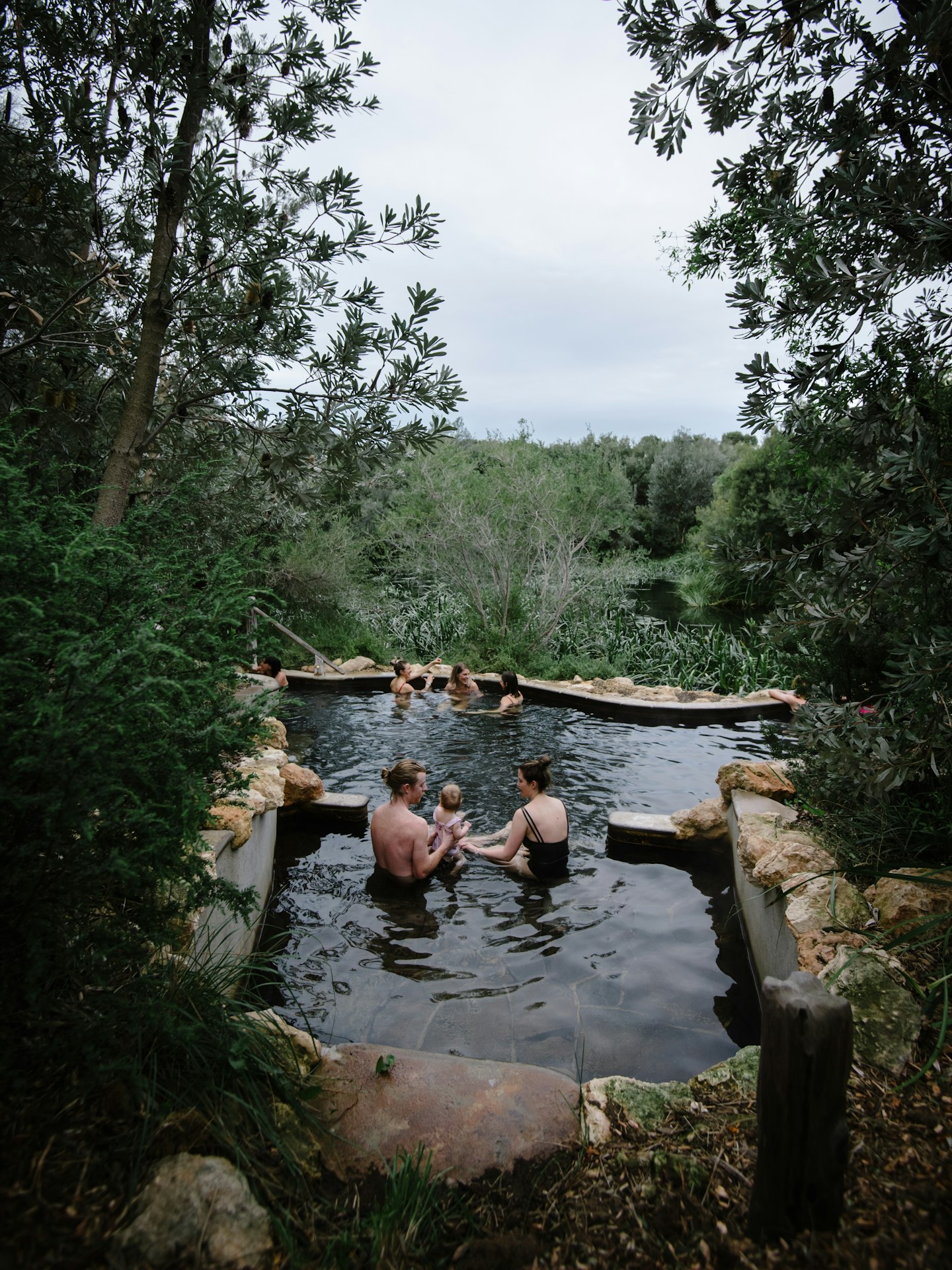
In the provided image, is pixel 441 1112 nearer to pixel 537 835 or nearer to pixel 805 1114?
pixel 805 1114

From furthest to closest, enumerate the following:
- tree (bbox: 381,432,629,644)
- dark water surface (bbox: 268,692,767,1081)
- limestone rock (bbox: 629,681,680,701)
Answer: tree (bbox: 381,432,629,644) < limestone rock (bbox: 629,681,680,701) < dark water surface (bbox: 268,692,767,1081)

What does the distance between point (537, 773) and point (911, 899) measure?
2.95 m

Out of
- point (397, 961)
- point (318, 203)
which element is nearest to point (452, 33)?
point (318, 203)

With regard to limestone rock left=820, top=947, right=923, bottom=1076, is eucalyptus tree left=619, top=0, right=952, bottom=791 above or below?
above

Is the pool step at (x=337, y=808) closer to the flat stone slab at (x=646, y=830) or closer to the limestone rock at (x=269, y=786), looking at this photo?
the limestone rock at (x=269, y=786)

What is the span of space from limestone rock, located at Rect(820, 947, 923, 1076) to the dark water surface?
3.43 ft

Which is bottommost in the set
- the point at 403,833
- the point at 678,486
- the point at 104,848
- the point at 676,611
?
the point at 403,833

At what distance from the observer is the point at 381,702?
39.3ft

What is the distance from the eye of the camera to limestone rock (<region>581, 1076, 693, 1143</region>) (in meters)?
2.38

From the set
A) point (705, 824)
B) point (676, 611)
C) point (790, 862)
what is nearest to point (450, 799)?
point (705, 824)

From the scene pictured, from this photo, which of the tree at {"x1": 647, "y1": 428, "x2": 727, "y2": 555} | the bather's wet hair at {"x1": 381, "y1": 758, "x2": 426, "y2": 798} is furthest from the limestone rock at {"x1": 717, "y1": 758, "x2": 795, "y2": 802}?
the tree at {"x1": 647, "y1": 428, "x2": 727, "y2": 555}

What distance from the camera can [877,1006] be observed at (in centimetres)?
254

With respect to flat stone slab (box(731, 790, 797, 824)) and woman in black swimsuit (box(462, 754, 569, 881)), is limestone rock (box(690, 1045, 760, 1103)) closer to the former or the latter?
flat stone slab (box(731, 790, 797, 824))

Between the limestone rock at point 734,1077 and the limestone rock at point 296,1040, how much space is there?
1.42 meters
